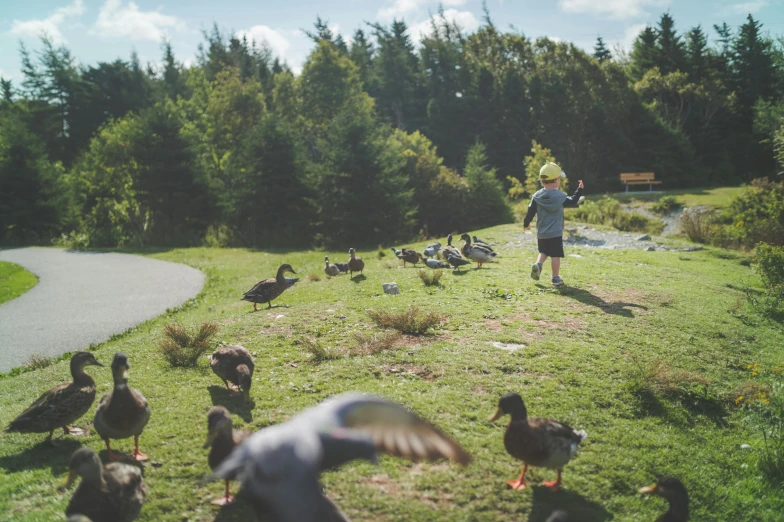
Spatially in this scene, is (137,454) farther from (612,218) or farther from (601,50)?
(601,50)

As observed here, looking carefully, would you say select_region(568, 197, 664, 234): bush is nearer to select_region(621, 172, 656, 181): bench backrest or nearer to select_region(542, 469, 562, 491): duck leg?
select_region(621, 172, 656, 181): bench backrest

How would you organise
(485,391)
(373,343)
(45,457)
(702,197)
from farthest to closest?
1. (702,197)
2. (373,343)
3. (485,391)
4. (45,457)

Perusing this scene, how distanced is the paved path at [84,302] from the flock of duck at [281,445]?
203 inches

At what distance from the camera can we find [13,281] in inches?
671

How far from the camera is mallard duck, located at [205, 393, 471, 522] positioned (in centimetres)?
248

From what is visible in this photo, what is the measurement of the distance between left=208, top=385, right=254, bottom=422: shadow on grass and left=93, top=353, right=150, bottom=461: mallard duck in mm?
969

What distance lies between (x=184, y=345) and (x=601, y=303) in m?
7.26

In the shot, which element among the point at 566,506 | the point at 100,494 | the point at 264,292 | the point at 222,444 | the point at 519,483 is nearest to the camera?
the point at 100,494

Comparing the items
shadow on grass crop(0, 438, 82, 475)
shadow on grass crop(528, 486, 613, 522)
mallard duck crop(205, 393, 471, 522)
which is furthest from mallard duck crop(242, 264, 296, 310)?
mallard duck crop(205, 393, 471, 522)

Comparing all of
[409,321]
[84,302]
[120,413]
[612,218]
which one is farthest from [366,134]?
[120,413]

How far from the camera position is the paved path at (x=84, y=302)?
10250 mm

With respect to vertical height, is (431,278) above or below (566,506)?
above

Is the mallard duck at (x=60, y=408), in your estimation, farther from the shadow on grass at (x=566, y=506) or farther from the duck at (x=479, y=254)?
the duck at (x=479, y=254)

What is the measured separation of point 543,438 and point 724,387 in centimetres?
396
